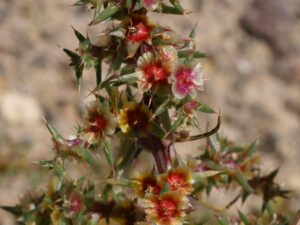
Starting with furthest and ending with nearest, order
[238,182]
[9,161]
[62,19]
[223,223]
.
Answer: [62,19] → [9,161] → [238,182] → [223,223]

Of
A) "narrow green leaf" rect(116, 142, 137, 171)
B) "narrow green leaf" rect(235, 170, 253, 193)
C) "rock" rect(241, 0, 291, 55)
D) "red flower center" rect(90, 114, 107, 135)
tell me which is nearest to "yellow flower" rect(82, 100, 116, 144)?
"red flower center" rect(90, 114, 107, 135)

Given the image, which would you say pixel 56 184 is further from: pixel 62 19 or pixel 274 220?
pixel 62 19

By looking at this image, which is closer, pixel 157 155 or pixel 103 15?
pixel 103 15

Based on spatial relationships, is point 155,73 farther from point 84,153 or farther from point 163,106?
point 84,153

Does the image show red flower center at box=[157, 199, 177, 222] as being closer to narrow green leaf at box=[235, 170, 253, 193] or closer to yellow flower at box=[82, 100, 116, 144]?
yellow flower at box=[82, 100, 116, 144]

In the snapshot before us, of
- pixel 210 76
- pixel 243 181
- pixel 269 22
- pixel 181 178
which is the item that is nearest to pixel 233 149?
pixel 243 181

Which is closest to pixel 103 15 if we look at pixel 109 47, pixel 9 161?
pixel 109 47
